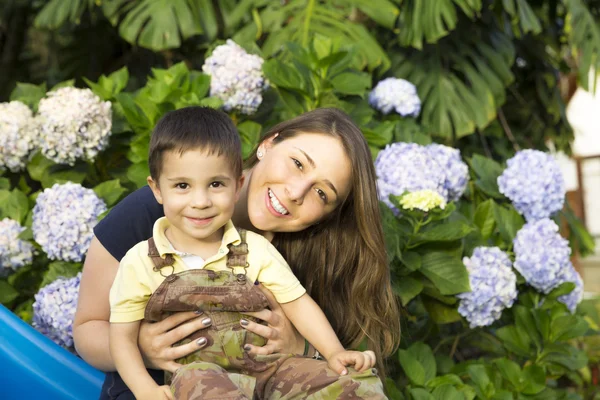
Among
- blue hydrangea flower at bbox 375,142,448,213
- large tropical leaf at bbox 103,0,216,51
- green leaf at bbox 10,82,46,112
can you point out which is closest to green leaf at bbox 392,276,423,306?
blue hydrangea flower at bbox 375,142,448,213

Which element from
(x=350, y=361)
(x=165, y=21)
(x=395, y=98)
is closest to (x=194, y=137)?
(x=350, y=361)

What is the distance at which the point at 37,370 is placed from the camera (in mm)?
1785

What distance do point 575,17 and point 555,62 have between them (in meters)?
0.64

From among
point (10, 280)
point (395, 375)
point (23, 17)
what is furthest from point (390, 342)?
point (23, 17)

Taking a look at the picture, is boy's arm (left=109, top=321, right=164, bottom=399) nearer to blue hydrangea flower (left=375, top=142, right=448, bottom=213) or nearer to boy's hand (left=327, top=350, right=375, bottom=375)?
boy's hand (left=327, top=350, right=375, bottom=375)

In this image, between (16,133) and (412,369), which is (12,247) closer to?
(16,133)

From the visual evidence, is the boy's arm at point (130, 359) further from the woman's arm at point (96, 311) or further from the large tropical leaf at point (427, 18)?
the large tropical leaf at point (427, 18)

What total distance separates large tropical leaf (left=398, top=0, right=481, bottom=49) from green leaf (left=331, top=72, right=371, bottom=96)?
0.59 meters

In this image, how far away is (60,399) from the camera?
180 centimetres

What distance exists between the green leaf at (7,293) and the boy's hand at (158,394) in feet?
3.35

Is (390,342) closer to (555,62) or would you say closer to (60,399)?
(60,399)

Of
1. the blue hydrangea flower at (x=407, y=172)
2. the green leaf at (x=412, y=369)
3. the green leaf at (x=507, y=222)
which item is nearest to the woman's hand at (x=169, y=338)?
the green leaf at (x=412, y=369)

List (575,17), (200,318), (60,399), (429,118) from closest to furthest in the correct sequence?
(200,318), (60,399), (429,118), (575,17)

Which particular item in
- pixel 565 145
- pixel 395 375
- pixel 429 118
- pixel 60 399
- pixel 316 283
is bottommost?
pixel 565 145
